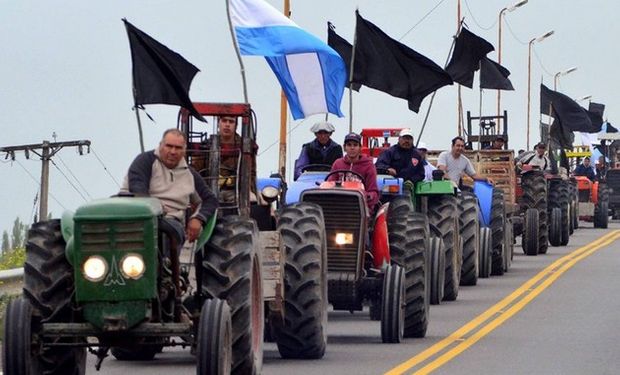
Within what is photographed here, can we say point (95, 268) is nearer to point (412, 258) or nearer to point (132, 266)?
point (132, 266)

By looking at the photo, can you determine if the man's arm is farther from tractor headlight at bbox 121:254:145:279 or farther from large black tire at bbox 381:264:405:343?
large black tire at bbox 381:264:405:343

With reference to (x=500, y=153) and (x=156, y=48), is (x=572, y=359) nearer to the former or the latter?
(x=156, y=48)

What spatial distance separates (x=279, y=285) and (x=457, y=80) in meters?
22.7

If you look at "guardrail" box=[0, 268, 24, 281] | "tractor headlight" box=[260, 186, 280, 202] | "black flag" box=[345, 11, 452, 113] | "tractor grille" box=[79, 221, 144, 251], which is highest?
"black flag" box=[345, 11, 452, 113]

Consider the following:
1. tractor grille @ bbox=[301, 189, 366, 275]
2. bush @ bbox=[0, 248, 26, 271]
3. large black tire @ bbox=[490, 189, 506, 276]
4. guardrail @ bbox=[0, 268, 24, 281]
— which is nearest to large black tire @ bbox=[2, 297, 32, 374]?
guardrail @ bbox=[0, 268, 24, 281]

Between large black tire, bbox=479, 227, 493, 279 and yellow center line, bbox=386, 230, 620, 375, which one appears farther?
large black tire, bbox=479, 227, 493, 279

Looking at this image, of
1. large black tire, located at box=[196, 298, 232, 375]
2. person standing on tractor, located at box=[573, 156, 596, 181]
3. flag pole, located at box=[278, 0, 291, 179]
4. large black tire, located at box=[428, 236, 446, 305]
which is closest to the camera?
large black tire, located at box=[196, 298, 232, 375]

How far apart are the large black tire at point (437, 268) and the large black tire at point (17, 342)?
11156mm

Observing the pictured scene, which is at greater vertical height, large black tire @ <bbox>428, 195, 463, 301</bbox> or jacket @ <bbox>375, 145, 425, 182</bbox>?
jacket @ <bbox>375, 145, 425, 182</bbox>

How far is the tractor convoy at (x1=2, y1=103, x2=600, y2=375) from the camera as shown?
13555mm

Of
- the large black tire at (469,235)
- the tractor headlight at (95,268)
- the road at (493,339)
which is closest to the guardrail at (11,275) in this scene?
the road at (493,339)

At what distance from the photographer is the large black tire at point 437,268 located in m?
24.6

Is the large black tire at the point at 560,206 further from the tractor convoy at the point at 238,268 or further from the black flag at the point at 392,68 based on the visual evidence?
the black flag at the point at 392,68

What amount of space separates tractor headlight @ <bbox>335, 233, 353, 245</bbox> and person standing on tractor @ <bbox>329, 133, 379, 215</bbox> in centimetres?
59
